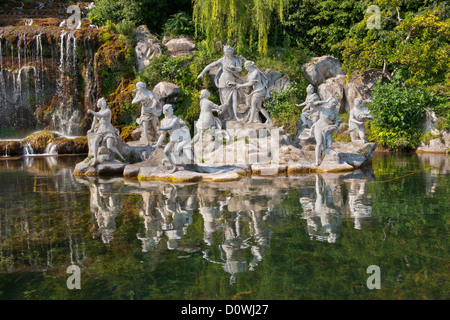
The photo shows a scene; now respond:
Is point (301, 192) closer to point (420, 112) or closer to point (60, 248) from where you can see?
point (60, 248)

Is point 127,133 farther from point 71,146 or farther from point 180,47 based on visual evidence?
point 180,47

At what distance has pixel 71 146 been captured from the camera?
17594 mm

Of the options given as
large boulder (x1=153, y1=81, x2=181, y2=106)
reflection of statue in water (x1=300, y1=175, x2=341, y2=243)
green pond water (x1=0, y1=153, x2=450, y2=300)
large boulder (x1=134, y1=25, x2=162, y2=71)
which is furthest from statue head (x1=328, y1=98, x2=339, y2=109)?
large boulder (x1=134, y1=25, x2=162, y2=71)

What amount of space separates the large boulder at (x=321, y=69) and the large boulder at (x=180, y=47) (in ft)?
22.6

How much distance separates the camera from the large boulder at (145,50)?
21000mm

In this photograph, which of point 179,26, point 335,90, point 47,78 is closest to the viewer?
point 47,78

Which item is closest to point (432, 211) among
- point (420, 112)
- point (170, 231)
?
point (170, 231)

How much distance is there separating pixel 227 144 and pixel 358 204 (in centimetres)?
574

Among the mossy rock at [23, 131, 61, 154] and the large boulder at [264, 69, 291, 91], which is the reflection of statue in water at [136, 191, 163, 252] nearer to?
the mossy rock at [23, 131, 61, 154]

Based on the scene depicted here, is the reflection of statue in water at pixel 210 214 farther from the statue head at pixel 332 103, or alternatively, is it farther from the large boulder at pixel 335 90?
the large boulder at pixel 335 90

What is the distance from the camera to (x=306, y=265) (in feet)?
12.9

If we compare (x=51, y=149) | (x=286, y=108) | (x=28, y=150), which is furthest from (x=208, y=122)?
(x=28, y=150)

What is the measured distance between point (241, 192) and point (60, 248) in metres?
4.12

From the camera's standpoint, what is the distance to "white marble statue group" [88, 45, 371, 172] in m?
9.74
